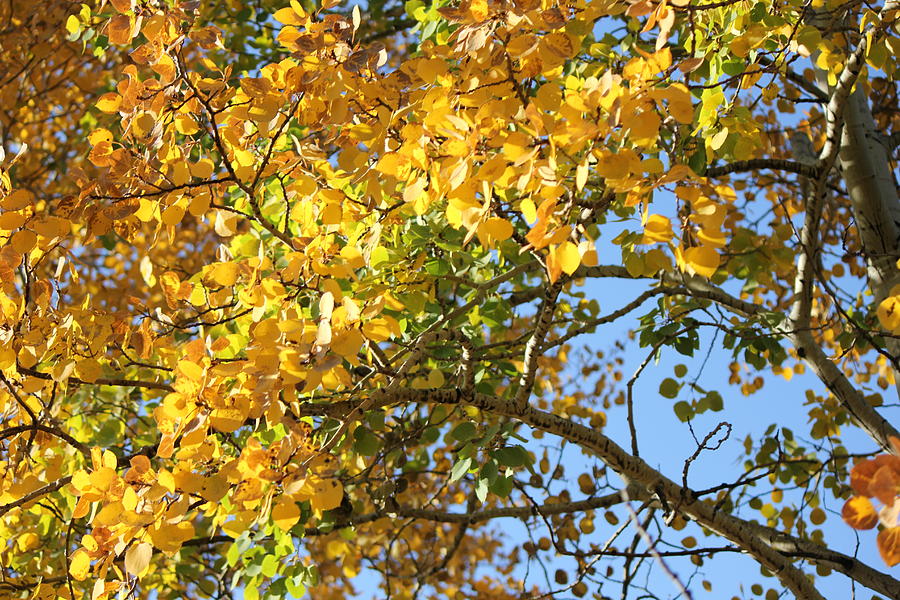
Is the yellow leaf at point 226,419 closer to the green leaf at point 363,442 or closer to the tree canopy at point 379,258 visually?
the tree canopy at point 379,258

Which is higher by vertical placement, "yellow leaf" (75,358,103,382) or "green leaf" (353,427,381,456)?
"green leaf" (353,427,381,456)

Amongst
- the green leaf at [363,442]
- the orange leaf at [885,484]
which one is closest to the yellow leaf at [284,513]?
the green leaf at [363,442]

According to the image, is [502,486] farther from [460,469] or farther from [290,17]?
[290,17]

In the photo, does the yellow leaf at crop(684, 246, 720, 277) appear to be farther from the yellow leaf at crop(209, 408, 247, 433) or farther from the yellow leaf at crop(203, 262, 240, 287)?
the yellow leaf at crop(203, 262, 240, 287)

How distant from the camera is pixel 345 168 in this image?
1934 millimetres

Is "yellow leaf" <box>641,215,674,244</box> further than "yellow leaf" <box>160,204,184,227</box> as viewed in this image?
No

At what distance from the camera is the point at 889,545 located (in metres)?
1.08

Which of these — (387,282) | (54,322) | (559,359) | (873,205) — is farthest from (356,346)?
(559,359)

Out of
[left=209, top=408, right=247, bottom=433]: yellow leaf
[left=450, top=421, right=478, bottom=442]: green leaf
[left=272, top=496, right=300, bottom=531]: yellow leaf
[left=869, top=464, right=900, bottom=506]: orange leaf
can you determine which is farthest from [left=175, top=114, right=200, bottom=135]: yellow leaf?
[left=869, top=464, right=900, bottom=506]: orange leaf

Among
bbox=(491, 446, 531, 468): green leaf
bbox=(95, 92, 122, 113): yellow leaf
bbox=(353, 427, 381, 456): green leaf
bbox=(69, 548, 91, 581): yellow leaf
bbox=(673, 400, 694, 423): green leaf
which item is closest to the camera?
bbox=(69, 548, 91, 581): yellow leaf

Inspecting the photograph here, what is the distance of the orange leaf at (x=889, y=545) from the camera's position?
3.52 ft

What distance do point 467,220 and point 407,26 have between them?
10.8ft

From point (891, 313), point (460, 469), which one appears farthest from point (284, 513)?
point (891, 313)

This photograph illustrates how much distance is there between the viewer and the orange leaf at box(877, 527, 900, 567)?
107 cm
